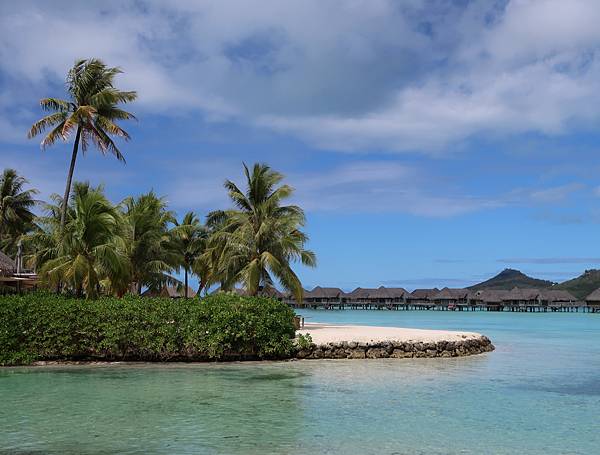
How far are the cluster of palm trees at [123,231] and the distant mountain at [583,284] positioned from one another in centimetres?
15582

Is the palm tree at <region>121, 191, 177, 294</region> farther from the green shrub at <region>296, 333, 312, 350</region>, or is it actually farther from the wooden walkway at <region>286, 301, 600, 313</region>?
the wooden walkway at <region>286, 301, 600, 313</region>

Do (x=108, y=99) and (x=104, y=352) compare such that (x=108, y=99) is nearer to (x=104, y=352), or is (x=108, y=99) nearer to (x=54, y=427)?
(x=104, y=352)

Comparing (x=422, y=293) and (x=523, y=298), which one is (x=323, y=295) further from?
(x=523, y=298)

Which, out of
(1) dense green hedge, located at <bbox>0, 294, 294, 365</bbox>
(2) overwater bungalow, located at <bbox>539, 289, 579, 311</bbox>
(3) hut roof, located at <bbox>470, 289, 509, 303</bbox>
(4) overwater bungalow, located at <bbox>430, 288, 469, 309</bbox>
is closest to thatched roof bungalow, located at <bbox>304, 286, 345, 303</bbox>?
(4) overwater bungalow, located at <bbox>430, 288, 469, 309</bbox>

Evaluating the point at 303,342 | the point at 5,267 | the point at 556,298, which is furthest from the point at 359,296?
the point at 303,342

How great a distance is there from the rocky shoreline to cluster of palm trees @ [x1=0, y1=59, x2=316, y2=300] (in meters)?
7.06

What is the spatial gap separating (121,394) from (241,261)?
1502cm

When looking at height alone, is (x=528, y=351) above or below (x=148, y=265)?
below

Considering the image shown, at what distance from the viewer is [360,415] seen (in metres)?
11.9

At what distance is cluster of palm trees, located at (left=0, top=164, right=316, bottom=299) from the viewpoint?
21.1 metres

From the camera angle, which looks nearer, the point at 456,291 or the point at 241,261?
the point at 241,261

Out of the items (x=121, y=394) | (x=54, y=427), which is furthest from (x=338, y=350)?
(x=54, y=427)

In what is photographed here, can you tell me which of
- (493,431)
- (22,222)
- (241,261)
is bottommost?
(493,431)

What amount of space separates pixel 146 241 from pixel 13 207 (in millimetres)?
20757
